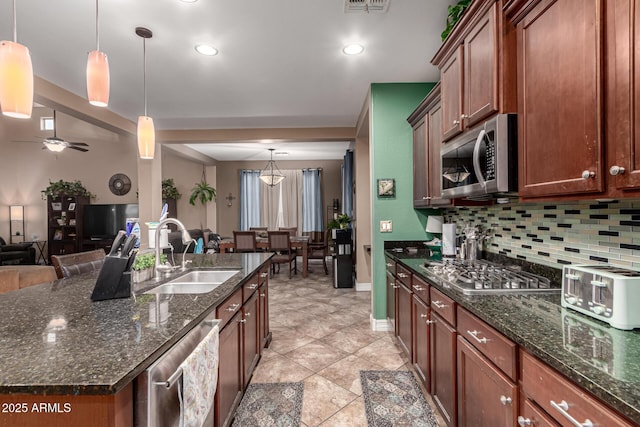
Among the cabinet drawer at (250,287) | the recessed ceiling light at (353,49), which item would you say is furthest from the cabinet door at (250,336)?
the recessed ceiling light at (353,49)

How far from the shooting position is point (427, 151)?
2.84 metres

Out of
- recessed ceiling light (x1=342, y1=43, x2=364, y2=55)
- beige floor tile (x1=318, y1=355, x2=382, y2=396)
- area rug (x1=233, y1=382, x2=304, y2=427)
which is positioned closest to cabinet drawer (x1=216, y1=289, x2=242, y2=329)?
area rug (x1=233, y1=382, x2=304, y2=427)

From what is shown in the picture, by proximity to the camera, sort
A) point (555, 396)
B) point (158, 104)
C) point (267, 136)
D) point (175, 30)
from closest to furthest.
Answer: point (555, 396)
point (175, 30)
point (158, 104)
point (267, 136)

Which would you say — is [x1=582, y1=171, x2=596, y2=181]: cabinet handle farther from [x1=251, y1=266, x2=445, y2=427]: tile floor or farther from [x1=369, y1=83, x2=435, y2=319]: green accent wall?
[x1=369, y1=83, x2=435, y2=319]: green accent wall

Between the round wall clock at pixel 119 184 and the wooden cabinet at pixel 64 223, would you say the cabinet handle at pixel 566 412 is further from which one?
the wooden cabinet at pixel 64 223

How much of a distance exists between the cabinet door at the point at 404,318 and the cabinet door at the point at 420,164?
0.85 m

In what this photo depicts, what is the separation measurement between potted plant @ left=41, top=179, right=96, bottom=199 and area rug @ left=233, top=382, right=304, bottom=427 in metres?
7.57

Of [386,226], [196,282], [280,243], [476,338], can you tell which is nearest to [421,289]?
[476,338]

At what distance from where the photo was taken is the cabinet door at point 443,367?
160cm

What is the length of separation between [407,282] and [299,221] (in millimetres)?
6468

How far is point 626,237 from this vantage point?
132 centimetres

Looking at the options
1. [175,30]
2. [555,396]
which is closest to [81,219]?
[175,30]

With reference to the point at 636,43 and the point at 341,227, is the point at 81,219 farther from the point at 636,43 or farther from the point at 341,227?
the point at 636,43

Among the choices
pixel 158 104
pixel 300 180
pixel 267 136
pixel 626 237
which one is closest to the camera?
pixel 626 237
